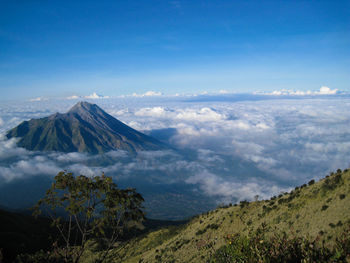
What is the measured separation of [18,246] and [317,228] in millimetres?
70673

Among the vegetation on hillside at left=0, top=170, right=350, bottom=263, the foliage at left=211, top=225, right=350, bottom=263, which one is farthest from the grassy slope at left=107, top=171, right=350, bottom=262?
the foliage at left=211, top=225, right=350, bottom=263

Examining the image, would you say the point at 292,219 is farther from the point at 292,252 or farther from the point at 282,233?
the point at 292,252

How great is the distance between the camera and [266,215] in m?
30.2

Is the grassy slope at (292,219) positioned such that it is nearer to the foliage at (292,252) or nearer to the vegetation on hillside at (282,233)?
the vegetation on hillside at (282,233)

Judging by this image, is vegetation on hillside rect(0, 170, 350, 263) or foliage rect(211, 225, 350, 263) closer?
foliage rect(211, 225, 350, 263)

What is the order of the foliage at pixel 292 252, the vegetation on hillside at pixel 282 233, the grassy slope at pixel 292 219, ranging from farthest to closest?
the grassy slope at pixel 292 219 → the vegetation on hillside at pixel 282 233 → the foliage at pixel 292 252

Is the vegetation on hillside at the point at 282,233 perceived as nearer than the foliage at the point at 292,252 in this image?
No

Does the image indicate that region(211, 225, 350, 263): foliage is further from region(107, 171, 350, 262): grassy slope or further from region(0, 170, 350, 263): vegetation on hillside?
region(107, 171, 350, 262): grassy slope

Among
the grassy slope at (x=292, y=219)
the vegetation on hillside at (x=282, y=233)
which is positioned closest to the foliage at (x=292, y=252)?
the vegetation on hillside at (x=282, y=233)

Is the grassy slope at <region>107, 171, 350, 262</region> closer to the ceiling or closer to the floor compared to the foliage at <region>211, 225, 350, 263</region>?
closer to the floor

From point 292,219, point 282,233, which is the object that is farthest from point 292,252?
point 292,219

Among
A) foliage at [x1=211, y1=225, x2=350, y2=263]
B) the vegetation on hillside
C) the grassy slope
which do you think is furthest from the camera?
the grassy slope

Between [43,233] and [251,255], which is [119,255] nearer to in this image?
[251,255]

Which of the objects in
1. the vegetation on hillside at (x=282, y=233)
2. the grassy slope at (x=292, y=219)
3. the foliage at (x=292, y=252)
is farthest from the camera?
the grassy slope at (x=292, y=219)
